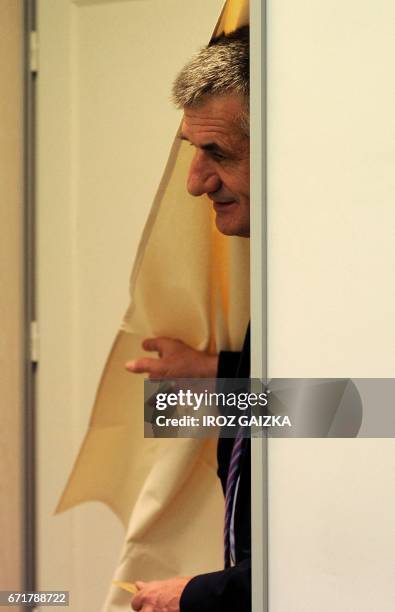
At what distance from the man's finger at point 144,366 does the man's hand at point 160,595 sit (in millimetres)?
365

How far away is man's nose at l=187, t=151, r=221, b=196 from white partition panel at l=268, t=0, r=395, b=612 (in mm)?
96

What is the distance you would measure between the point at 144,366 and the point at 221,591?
408 millimetres

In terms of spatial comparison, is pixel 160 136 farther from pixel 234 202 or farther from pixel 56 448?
pixel 56 448

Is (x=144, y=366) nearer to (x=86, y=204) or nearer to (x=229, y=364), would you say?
(x=229, y=364)

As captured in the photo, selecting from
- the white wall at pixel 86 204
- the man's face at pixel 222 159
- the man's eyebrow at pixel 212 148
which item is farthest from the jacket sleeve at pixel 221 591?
the man's eyebrow at pixel 212 148

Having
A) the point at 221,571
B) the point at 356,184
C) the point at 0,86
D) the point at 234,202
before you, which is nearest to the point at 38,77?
the point at 0,86

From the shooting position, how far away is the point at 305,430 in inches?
49.6

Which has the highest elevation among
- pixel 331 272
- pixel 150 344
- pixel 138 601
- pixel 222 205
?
pixel 222 205

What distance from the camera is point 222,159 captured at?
1276 millimetres

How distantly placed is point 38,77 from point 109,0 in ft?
0.60

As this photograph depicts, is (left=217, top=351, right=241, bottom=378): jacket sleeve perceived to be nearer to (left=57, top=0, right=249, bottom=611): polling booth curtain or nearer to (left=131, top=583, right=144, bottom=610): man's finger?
(left=57, top=0, right=249, bottom=611): polling booth curtain
